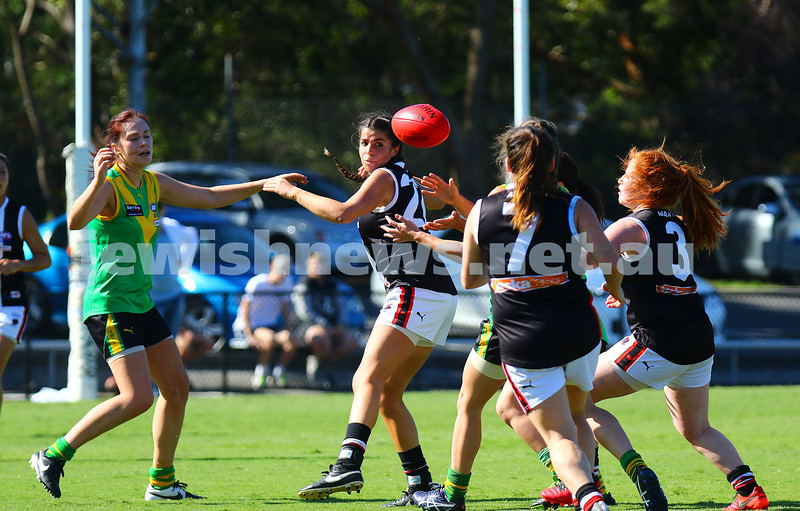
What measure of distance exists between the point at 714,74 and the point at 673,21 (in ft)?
7.79

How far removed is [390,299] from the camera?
519cm

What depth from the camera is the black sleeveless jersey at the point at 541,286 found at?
13.9 feet

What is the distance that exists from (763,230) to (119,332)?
14167 mm

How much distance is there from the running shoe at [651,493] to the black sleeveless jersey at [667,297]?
582 millimetres

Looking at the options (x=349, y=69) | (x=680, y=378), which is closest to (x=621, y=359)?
(x=680, y=378)

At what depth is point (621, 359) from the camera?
4.98 meters

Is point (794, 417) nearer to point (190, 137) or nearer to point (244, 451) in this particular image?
point (244, 451)

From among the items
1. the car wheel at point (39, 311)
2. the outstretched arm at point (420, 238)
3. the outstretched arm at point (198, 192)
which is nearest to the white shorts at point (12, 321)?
the outstretched arm at point (198, 192)

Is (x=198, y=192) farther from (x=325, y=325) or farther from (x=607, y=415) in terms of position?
(x=325, y=325)

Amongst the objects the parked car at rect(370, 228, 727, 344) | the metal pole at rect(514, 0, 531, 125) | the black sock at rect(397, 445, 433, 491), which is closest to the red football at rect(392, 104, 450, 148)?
the black sock at rect(397, 445, 433, 491)

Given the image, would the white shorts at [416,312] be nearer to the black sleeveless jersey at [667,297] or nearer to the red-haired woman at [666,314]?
the red-haired woman at [666,314]

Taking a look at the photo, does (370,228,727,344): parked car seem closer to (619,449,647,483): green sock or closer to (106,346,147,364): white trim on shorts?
(106,346,147,364): white trim on shorts

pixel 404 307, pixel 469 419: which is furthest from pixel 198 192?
pixel 469 419

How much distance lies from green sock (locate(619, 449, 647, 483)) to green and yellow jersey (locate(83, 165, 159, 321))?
2636mm
